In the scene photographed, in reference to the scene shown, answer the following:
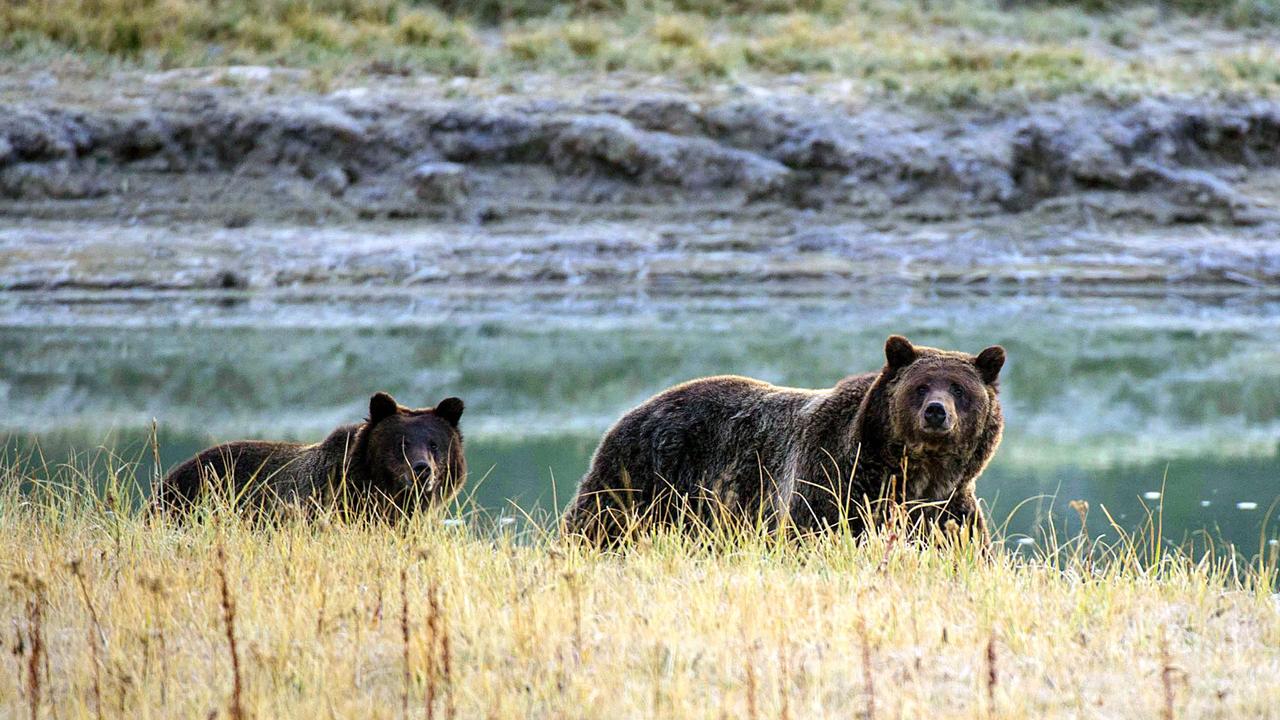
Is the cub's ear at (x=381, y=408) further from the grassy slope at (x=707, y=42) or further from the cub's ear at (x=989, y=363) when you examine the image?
the grassy slope at (x=707, y=42)

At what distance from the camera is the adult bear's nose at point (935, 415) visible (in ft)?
18.1

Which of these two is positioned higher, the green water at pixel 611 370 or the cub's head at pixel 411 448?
the cub's head at pixel 411 448

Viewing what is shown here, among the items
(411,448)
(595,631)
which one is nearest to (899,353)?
(595,631)

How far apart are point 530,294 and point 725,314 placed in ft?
7.43

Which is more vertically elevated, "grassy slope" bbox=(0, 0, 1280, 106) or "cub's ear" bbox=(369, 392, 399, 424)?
"grassy slope" bbox=(0, 0, 1280, 106)

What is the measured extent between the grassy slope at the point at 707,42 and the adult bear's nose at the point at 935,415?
16734 millimetres

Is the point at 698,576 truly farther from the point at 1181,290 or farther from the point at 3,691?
the point at 1181,290

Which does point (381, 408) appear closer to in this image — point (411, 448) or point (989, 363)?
point (411, 448)

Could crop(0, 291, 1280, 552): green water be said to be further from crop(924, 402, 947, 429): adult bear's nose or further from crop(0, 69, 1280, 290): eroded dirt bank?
crop(924, 402, 947, 429): adult bear's nose

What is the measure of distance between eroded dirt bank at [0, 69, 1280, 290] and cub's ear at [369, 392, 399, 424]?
1116cm

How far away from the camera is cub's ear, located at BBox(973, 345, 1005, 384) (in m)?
5.98

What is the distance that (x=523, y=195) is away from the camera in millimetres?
20422

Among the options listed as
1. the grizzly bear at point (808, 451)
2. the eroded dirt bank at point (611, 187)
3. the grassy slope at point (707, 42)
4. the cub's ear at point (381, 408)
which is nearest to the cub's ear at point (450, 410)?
the cub's ear at point (381, 408)

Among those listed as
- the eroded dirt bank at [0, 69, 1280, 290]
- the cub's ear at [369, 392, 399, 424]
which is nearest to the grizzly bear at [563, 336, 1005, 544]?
the cub's ear at [369, 392, 399, 424]
